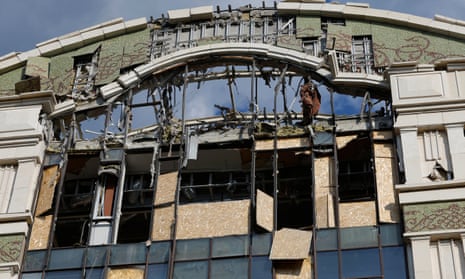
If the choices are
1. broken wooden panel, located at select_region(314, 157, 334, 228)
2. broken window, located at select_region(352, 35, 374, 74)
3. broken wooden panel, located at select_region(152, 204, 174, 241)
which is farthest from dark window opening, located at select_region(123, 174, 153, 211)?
broken window, located at select_region(352, 35, 374, 74)

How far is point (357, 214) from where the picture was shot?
2702 cm

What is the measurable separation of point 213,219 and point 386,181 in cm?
486

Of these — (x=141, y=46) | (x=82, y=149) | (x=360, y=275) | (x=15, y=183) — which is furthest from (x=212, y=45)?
(x=360, y=275)

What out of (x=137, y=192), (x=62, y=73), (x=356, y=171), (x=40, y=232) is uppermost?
(x=62, y=73)

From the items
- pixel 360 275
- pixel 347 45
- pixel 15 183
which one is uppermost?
pixel 347 45

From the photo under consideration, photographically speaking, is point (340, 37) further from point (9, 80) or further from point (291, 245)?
point (9, 80)

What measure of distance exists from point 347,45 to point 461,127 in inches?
191

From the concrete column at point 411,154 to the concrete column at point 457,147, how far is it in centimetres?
91

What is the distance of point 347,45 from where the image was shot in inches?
1214

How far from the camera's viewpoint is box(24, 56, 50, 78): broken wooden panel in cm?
3180

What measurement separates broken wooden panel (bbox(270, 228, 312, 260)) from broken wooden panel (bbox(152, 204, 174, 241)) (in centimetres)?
297

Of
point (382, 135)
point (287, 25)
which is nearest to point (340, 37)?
point (287, 25)

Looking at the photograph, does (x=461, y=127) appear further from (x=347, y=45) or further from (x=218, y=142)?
(x=218, y=142)

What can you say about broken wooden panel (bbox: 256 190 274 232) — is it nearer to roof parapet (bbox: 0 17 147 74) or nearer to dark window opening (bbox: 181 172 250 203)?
dark window opening (bbox: 181 172 250 203)
